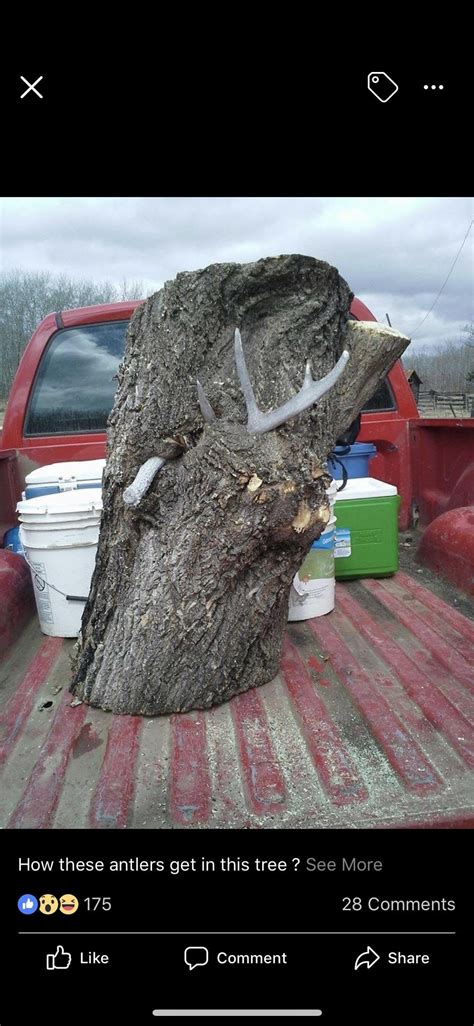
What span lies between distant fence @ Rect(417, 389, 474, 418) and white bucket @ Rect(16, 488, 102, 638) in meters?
28.9

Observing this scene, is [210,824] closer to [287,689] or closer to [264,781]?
[264,781]

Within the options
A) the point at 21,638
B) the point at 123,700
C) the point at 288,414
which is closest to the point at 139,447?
the point at 288,414

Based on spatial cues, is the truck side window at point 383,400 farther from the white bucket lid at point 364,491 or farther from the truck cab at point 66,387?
the white bucket lid at point 364,491

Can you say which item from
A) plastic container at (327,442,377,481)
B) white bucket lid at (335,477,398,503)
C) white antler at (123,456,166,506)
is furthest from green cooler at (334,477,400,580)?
white antler at (123,456,166,506)

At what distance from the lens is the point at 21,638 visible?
8.30 ft

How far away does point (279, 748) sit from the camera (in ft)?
5.67

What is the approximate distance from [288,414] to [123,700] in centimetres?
108

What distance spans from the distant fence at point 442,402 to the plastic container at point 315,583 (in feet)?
93.0

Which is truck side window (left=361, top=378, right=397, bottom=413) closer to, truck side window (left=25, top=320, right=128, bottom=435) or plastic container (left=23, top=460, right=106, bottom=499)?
truck side window (left=25, top=320, right=128, bottom=435)

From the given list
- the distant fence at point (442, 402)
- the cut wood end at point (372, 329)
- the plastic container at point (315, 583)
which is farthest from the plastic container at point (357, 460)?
the distant fence at point (442, 402)

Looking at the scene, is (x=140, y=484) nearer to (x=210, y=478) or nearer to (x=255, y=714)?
(x=210, y=478)

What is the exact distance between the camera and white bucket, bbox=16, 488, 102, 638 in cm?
236

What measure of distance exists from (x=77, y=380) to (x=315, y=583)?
1.73m

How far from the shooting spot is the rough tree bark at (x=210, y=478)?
1.85 metres
